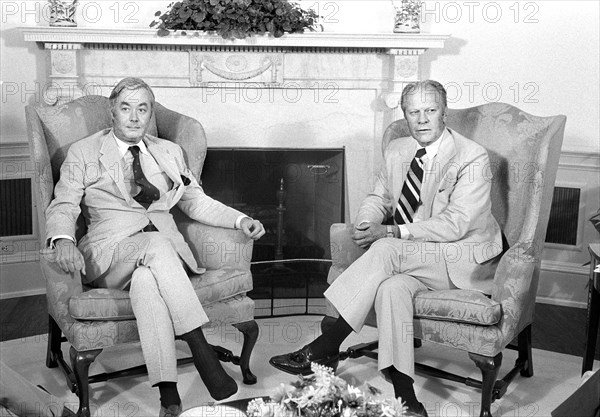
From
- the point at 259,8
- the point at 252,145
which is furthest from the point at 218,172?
the point at 259,8

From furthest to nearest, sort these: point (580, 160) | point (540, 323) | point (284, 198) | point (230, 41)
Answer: point (284, 198) < point (580, 160) < point (230, 41) < point (540, 323)

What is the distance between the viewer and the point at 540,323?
15.0 feet

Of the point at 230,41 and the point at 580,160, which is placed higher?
the point at 230,41

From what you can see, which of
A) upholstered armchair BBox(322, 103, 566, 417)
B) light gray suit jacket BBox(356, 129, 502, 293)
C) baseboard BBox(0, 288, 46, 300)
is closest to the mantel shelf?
upholstered armchair BBox(322, 103, 566, 417)

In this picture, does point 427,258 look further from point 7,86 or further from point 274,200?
point 7,86

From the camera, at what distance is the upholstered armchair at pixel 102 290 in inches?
127

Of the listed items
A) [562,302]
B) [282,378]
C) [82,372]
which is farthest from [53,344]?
[562,302]

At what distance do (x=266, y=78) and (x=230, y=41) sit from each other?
1.03 feet

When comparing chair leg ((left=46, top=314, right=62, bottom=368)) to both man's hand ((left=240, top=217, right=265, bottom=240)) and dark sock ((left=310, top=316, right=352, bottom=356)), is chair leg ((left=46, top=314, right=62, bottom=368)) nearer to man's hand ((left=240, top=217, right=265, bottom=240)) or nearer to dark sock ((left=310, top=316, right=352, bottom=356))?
man's hand ((left=240, top=217, right=265, bottom=240))

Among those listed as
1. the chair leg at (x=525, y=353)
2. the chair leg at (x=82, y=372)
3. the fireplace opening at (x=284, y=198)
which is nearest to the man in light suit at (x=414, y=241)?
the chair leg at (x=525, y=353)

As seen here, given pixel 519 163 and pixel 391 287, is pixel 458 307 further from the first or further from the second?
pixel 519 163

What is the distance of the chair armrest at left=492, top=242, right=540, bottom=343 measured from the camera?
10.6ft

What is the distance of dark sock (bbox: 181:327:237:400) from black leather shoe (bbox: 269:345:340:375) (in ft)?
0.71

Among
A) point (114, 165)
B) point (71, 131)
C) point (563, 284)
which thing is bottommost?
point (563, 284)
